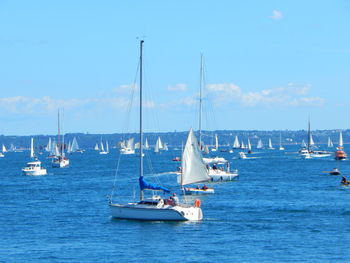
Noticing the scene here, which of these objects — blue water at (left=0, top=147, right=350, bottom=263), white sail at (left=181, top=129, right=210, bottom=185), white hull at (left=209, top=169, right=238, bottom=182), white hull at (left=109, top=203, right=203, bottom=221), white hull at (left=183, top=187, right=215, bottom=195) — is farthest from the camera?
white hull at (left=209, top=169, right=238, bottom=182)

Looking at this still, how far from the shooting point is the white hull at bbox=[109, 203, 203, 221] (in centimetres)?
5881

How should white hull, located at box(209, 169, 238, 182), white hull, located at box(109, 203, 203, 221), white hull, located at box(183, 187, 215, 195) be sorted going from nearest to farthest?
white hull, located at box(109, 203, 203, 221) < white hull, located at box(183, 187, 215, 195) < white hull, located at box(209, 169, 238, 182)

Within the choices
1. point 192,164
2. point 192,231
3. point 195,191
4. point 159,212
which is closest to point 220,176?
point 195,191

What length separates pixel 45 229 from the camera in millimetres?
58281

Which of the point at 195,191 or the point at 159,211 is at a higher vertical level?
the point at 195,191

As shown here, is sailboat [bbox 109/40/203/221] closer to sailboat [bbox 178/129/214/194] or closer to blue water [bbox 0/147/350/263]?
blue water [bbox 0/147/350/263]

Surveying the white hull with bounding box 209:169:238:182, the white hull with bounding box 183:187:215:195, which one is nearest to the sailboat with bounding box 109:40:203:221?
the white hull with bounding box 183:187:215:195

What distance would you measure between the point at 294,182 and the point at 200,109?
17.9 metres

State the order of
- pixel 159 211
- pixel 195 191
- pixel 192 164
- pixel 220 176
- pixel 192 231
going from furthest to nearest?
pixel 220 176 → pixel 195 191 → pixel 192 164 → pixel 159 211 → pixel 192 231

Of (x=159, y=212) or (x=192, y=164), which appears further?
(x=192, y=164)

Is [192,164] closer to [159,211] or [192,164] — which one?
[192,164]

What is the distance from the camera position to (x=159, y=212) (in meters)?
59.0

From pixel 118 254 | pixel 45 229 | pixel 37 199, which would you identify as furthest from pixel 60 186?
pixel 118 254

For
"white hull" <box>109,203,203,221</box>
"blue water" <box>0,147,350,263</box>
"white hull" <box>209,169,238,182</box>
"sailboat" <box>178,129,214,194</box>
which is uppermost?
"sailboat" <box>178,129,214,194</box>
